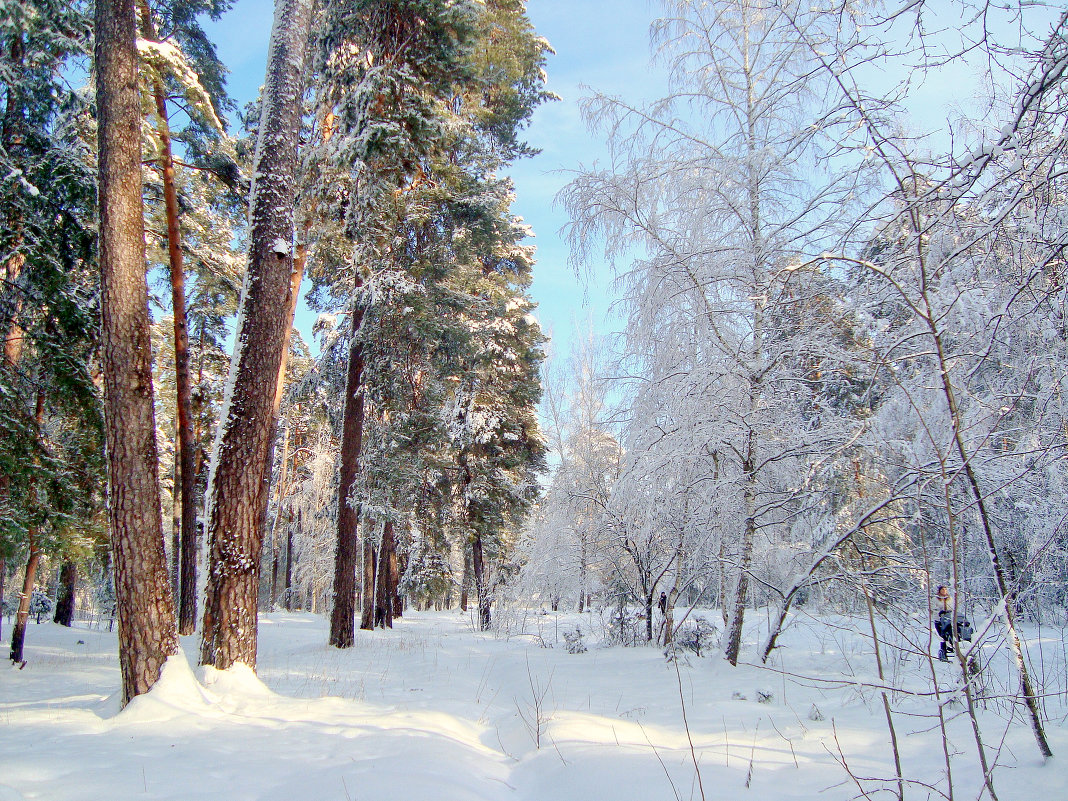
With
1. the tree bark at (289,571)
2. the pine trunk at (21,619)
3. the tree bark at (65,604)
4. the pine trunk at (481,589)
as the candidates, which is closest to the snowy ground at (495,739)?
the pine trunk at (21,619)

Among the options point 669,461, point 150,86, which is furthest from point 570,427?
point 150,86

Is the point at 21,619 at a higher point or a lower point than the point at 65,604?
higher

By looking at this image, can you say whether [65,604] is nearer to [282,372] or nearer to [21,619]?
[21,619]

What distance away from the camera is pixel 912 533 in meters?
8.16

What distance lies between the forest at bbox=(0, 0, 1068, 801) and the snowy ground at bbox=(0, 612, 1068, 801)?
4cm

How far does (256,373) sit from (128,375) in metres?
0.98

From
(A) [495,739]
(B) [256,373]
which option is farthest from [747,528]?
(B) [256,373]

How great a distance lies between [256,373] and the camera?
5.27 m

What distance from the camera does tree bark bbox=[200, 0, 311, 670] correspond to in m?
4.93

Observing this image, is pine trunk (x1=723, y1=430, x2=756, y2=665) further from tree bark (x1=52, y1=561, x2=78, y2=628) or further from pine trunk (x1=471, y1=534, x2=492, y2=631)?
tree bark (x1=52, y1=561, x2=78, y2=628)

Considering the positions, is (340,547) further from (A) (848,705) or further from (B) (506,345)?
(A) (848,705)

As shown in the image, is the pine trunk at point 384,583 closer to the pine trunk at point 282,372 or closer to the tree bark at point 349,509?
the tree bark at point 349,509

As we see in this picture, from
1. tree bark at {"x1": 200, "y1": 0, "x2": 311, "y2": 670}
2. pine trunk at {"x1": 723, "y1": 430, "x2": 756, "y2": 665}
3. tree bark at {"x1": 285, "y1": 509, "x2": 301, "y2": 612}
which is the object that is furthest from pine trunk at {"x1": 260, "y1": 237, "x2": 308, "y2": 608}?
tree bark at {"x1": 285, "y1": 509, "x2": 301, "y2": 612}

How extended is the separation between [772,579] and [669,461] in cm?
275
